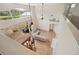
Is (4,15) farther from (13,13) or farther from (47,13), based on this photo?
(47,13)

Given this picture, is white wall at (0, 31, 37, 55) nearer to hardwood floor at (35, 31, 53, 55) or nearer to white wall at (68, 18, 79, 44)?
hardwood floor at (35, 31, 53, 55)

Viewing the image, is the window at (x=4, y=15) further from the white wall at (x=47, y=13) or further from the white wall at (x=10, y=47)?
the white wall at (x=47, y=13)

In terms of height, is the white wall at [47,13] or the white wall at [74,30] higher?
the white wall at [47,13]

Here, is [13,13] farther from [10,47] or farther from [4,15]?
[10,47]

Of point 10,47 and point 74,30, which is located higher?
point 74,30

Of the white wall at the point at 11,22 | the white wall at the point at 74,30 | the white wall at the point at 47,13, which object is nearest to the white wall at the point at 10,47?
the white wall at the point at 11,22

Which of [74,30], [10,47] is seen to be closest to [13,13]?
[10,47]

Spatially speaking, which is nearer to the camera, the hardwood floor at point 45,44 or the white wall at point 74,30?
the white wall at point 74,30

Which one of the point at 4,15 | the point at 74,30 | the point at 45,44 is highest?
the point at 4,15

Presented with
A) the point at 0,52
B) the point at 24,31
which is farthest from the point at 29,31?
the point at 0,52

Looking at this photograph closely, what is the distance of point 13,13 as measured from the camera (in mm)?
824

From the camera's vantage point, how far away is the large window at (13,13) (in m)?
0.80

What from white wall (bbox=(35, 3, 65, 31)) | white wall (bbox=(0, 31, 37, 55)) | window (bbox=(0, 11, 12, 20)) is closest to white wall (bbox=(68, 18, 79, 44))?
white wall (bbox=(35, 3, 65, 31))

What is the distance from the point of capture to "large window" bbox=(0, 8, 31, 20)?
0.80 m
